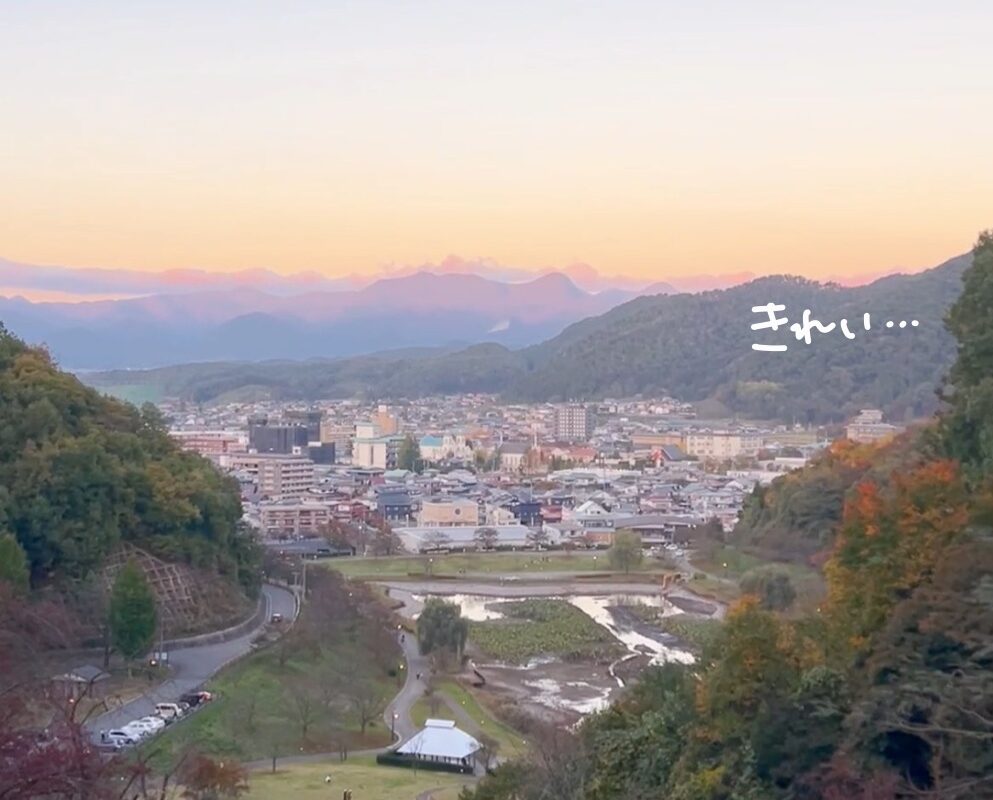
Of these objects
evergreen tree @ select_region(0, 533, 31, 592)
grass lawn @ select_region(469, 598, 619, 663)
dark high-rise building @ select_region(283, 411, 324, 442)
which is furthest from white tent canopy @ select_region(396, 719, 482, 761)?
dark high-rise building @ select_region(283, 411, 324, 442)

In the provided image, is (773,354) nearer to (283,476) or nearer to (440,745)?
(283,476)

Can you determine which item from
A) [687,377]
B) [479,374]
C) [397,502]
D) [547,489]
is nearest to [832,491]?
[397,502]

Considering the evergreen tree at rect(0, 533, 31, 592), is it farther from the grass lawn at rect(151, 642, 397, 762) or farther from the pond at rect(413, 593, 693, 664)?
the pond at rect(413, 593, 693, 664)

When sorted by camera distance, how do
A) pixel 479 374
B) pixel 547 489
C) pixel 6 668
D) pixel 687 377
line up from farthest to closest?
pixel 479 374 < pixel 687 377 < pixel 547 489 < pixel 6 668

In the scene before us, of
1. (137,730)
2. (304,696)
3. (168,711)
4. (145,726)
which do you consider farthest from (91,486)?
(137,730)

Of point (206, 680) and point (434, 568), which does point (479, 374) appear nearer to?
point (434, 568)

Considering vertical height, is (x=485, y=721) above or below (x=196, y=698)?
below
